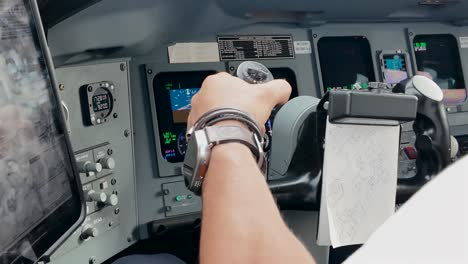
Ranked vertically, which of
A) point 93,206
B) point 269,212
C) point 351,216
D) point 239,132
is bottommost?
point 93,206

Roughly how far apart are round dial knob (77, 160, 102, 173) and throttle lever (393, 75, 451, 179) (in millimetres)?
954

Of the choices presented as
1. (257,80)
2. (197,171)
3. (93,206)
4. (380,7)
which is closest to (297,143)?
(257,80)

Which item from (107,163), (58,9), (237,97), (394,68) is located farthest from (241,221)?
(394,68)

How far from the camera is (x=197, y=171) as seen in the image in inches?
40.4

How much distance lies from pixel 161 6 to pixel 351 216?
1.10 m

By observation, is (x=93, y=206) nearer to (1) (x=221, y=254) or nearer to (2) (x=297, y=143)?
(2) (x=297, y=143)

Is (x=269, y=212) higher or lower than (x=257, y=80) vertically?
lower

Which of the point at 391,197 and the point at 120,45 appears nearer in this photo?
the point at 391,197

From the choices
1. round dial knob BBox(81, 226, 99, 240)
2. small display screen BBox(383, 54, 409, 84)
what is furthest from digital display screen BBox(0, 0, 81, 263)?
small display screen BBox(383, 54, 409, 84)

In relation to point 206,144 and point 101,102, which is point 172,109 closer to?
point 101,102

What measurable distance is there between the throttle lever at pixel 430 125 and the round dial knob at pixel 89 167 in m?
0.95

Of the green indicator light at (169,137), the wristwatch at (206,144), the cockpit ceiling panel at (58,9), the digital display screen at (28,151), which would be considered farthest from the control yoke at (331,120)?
the green indicator light at (169,137)

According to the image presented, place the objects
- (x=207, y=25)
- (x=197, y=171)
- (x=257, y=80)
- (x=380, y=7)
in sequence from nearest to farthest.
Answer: (x=197, y=171) < (x=257, y=80) < (x=207, y=25) < (x=380, y=7)

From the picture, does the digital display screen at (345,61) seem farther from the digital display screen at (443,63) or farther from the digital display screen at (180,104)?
the digital display screen at (180,104)
